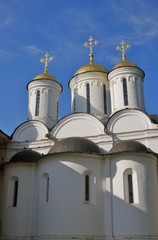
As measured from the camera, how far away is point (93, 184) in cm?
1197

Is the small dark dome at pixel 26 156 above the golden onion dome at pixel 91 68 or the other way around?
the other way around

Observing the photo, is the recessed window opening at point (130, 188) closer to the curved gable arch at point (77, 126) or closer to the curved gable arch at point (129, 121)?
the curved gable arch at point (129, 121)

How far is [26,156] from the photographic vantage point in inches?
534

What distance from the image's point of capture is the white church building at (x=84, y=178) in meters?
11.2

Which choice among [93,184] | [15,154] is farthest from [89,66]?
[93,184]

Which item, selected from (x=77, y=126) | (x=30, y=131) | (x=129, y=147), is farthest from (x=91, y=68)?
(x=129, y=147)

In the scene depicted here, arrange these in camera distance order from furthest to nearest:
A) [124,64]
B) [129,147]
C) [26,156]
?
[124,64] < [26,156] < [129,147]

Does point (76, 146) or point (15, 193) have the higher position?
point (76, 146)

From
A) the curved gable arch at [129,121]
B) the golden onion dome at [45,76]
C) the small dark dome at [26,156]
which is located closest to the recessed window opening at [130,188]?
the curved gable arch at [129,121]

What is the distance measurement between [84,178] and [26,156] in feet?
10.1

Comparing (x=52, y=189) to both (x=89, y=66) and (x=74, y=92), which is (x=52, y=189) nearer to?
(x=74, y=92)

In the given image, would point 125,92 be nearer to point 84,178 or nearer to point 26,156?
point 84,178

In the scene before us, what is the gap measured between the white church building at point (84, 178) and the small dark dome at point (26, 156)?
43mm

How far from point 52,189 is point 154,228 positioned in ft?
13.0
